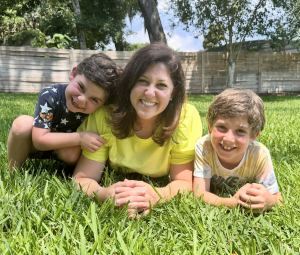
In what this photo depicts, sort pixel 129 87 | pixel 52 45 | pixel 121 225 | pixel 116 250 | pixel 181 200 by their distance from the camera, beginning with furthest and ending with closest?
1. pixel 52 45
2. pixel 129 87
3. pixel 181 200
4. pixel 121 225
5. pixel 116 250

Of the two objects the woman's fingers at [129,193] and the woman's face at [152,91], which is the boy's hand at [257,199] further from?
the woman's face at [152,91]

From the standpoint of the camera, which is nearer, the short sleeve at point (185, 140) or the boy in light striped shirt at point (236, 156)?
the boy in light striped shirt at point (236, 156)

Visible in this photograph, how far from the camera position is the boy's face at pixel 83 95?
1.93 m

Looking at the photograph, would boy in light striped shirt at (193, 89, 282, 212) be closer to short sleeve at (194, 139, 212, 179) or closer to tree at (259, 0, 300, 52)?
short sleeve at (194, 139, 212, 179)

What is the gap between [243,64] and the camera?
14758mm

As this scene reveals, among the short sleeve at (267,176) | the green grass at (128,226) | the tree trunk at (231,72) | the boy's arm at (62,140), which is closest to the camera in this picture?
the green grass at (128,226)

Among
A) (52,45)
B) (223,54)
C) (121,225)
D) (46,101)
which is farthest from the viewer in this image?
(52,45)

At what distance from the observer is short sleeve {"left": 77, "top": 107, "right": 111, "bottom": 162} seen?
202 cm

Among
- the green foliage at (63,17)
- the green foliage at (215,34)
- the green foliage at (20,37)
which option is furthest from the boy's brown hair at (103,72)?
the green foliage at (20,37)

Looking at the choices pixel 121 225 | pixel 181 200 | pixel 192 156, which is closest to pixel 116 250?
pixel 121 225

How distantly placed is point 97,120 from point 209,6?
48.2ft

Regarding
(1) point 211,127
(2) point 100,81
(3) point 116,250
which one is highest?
(2) point 100,81

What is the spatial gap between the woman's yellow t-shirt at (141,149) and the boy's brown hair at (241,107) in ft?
0.97

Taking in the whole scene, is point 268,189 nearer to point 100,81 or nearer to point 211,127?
point 211,127
